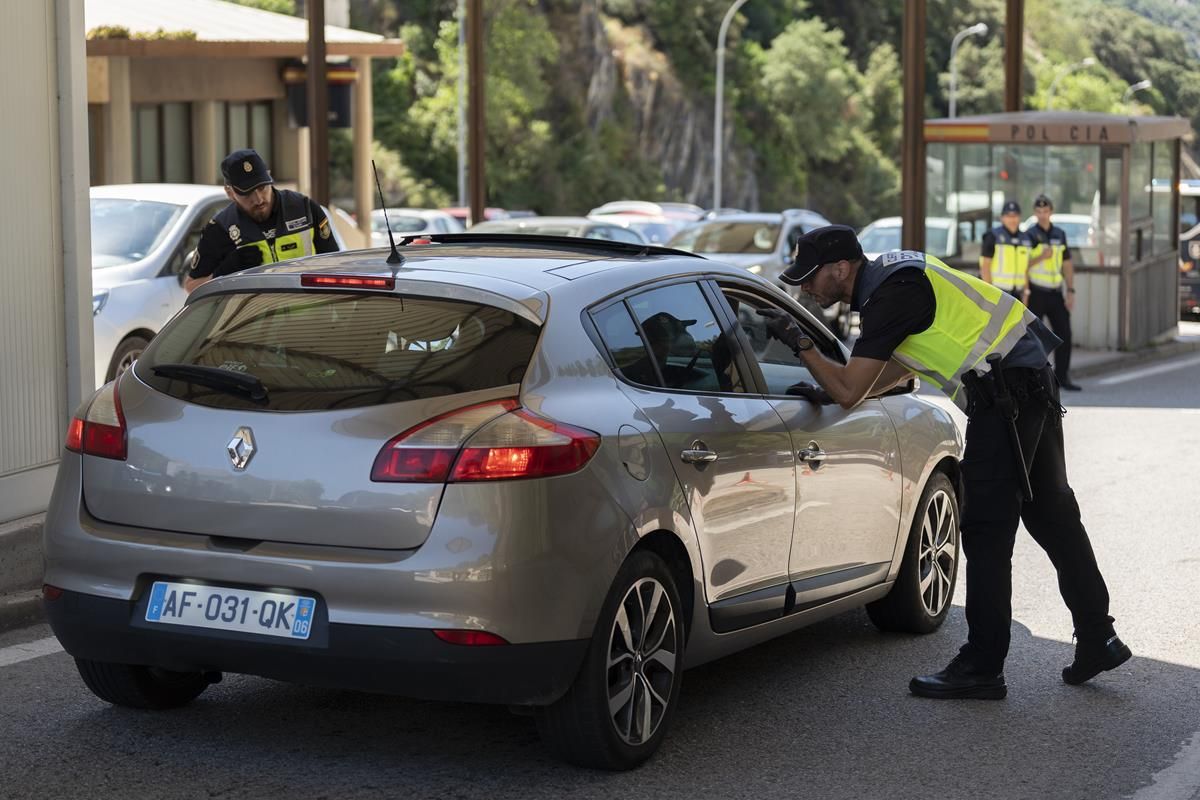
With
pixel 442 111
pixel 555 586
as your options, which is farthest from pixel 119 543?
pixel 442 111

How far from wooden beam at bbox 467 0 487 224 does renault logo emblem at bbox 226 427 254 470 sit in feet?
64.6

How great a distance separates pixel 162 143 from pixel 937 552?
852 inches

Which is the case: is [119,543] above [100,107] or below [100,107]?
below

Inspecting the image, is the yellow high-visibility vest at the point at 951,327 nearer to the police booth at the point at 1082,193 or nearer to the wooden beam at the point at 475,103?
the police booth at the point at 1082,193

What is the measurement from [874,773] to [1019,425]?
151 centimetres

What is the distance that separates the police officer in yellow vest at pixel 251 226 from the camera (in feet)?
27.4

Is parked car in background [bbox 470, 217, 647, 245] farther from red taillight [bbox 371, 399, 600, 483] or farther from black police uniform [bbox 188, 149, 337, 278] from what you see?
red taillight [bbox 371, 399, 600, 483]

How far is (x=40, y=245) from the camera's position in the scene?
8.16 metres

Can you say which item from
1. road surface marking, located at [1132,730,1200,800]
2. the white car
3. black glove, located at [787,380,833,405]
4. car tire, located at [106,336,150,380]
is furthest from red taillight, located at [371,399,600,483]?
car tire, located at [106,336,150,380]

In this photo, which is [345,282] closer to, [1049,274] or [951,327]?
[951,327]

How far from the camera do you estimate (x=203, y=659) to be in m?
5.00

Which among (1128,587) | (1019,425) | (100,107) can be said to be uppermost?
(100,107)

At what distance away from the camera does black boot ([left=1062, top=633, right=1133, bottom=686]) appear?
6.52 metres

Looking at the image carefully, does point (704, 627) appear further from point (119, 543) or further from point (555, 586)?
point (119, 543)
